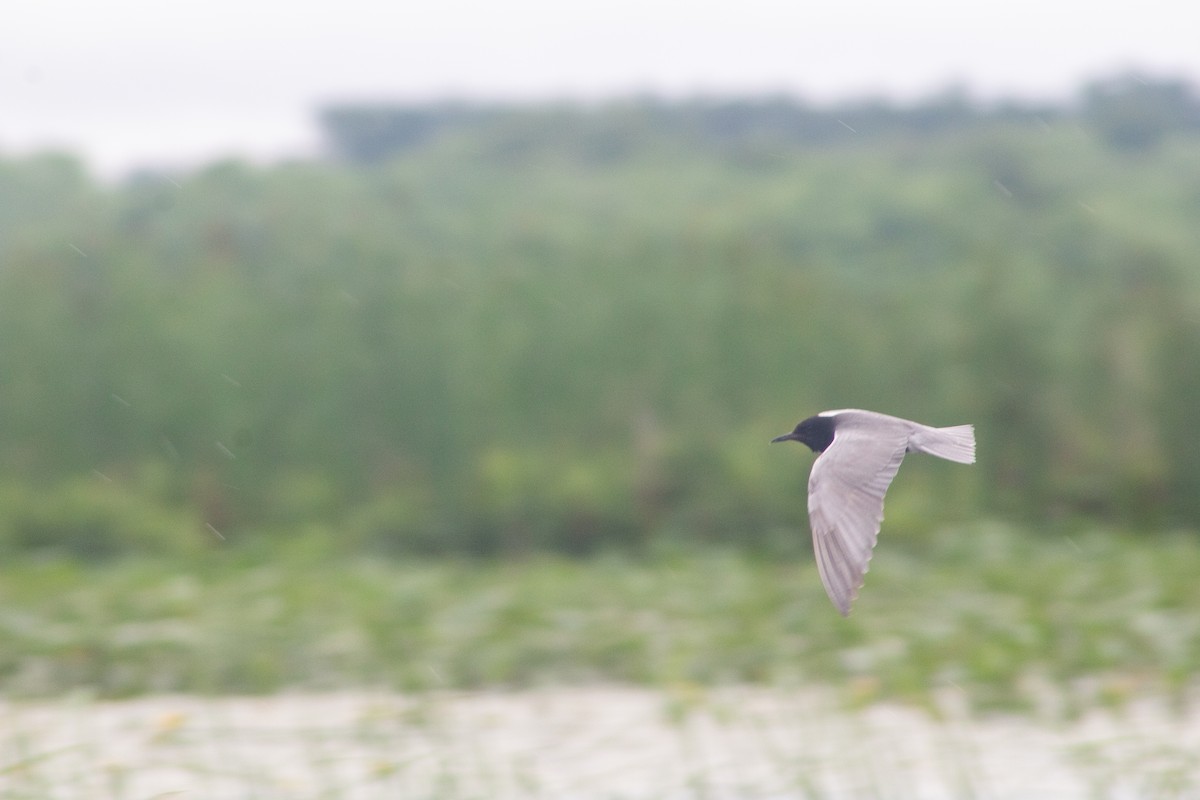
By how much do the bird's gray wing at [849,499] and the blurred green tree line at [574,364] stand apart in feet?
23.1

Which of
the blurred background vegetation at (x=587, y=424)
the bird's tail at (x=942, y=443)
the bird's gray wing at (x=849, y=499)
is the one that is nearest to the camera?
the bird's gray wing at (x=849, y=499)

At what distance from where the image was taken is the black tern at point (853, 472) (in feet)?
4.97

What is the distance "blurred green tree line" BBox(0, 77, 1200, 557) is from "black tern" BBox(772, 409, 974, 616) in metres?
6.99

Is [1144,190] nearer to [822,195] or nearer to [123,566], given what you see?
[822,195]

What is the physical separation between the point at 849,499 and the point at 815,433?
0.44 feet

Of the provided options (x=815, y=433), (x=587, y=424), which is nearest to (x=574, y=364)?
(x=587, y=424)

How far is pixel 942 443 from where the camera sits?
5.58 ft

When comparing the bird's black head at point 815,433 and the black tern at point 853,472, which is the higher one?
the bird's black head at point 815,433

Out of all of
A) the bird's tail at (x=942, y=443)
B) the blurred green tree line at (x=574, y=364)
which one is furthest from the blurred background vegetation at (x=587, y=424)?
the bird's tail at (x=942, y=443)

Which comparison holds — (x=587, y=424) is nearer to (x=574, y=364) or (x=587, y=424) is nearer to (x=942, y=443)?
(x=574, y=364)

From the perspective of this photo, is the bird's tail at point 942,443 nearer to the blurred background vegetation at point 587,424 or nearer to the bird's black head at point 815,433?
the bird's black head at point 815,433

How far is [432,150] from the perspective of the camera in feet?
56.4

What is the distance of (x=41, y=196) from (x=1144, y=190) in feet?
33.5

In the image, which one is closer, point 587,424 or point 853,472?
point 853,472
